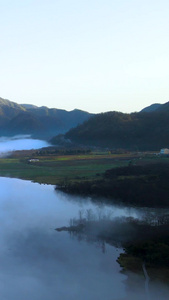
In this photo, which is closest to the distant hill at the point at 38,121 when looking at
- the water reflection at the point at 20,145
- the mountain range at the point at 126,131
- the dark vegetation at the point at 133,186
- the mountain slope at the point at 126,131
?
the water reflection at the point at 20,145

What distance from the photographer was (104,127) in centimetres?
8131

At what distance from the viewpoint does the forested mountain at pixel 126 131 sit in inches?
2667

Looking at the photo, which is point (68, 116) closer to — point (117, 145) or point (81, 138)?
point (81, 138)

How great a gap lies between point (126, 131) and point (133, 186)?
52.3 metres

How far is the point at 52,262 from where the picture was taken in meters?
13.4

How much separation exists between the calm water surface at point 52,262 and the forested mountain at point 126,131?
4566 cm

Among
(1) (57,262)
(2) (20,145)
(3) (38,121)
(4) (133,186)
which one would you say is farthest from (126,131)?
(3) (38,121)

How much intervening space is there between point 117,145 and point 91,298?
61.1m

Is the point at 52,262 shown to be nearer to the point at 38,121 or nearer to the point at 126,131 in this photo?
the point at 126,131

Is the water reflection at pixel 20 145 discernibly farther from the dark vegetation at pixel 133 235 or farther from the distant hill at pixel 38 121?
the dark vegetation at pixel 133 235

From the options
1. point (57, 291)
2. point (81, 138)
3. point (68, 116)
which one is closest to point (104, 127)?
point (81, 138)

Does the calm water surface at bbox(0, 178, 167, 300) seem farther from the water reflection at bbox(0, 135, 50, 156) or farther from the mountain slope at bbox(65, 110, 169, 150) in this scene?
the water reflection at bbox(0, 135, 50, 156)

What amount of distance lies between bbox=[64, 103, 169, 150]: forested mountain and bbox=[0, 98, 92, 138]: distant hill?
176ft

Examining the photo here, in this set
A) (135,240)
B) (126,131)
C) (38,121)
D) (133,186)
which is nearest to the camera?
(135,240)
